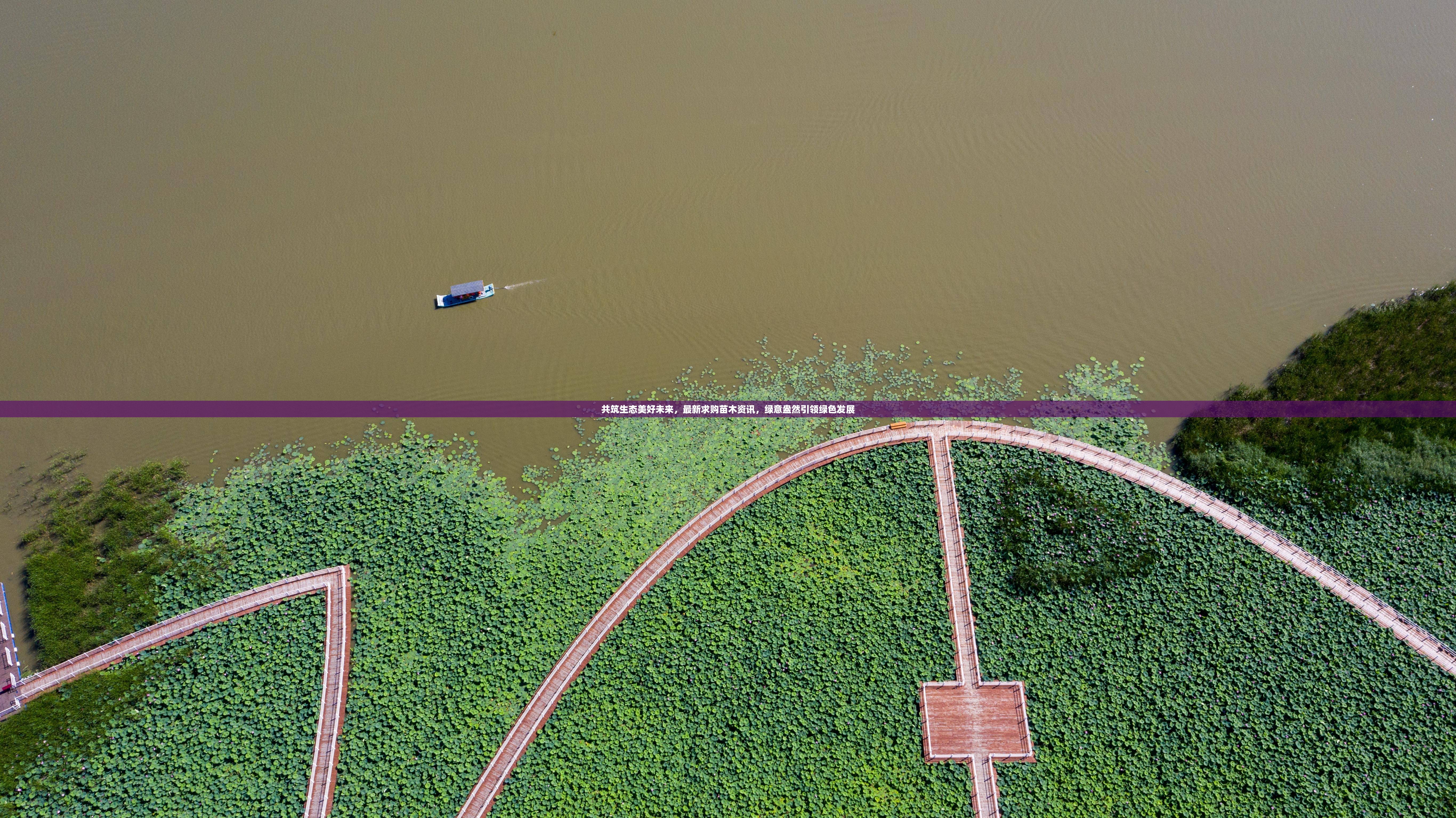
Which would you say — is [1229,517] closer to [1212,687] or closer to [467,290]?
[1212,687]

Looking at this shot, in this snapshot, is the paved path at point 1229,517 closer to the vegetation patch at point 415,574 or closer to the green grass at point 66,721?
the vegetation patch at point 415,574

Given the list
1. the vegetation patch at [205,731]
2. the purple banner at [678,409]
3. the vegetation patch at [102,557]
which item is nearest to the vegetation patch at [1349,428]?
the purple banner at [678,409]

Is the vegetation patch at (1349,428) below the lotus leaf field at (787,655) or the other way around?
the other way around

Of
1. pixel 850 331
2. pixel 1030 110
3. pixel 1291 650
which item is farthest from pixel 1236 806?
pixel 1030 110

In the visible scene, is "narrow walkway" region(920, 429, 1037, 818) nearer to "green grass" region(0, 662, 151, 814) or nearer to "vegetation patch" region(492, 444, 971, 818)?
"vegetation patch" region(492, 444, 971, 818)

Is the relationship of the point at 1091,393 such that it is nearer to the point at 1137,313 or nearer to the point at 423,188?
the point at 1137,313

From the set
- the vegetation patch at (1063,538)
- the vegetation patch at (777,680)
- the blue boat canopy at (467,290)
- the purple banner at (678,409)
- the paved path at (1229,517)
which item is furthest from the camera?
the blue boat canopy at (467,290)

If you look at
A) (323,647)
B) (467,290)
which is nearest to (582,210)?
(467,290)

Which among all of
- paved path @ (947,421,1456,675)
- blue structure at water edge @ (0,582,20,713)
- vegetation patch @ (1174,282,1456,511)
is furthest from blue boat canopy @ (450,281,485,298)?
vegetation patch @ (1174,282,1456,511)
